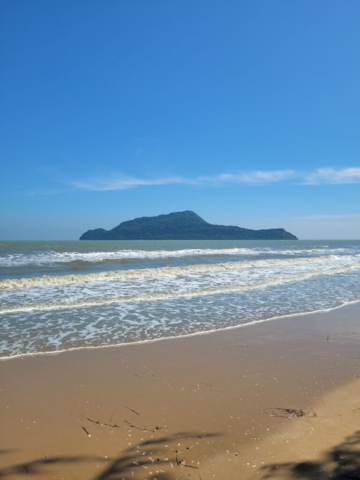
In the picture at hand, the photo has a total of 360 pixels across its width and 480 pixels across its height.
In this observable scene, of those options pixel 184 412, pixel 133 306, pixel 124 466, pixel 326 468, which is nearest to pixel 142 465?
pixel 124 466

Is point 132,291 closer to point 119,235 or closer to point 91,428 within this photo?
point 91,428

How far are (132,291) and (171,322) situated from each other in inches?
166

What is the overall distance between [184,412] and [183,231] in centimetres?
13513

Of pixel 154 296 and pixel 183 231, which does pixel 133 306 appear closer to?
pixel 154 296

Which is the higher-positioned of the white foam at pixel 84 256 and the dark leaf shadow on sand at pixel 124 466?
the white foam at pixel 84 256

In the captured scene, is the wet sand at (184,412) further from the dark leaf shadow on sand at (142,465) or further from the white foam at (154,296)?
the white foam at (154,296)

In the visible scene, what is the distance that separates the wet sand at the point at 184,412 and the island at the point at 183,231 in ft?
404

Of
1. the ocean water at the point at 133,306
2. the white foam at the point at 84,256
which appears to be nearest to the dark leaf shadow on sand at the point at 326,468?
the ocean water at the point at 133,306

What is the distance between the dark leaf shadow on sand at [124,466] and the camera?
2.25 meters

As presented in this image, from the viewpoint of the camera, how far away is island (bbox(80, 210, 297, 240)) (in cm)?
13275

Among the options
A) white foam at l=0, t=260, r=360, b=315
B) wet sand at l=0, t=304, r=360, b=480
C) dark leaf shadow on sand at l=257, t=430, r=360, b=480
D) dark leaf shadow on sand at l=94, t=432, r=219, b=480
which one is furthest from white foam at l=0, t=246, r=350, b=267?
dark leaf shadow on sand at l=257, t=430, r=360, b=480

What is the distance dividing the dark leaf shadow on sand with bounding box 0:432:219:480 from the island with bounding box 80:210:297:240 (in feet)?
411

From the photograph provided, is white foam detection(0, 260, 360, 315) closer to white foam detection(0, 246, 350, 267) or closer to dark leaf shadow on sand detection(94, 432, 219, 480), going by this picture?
dark leaf shadow on sand detection(94, 432, 219, 480)

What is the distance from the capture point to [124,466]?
2.33 meters
